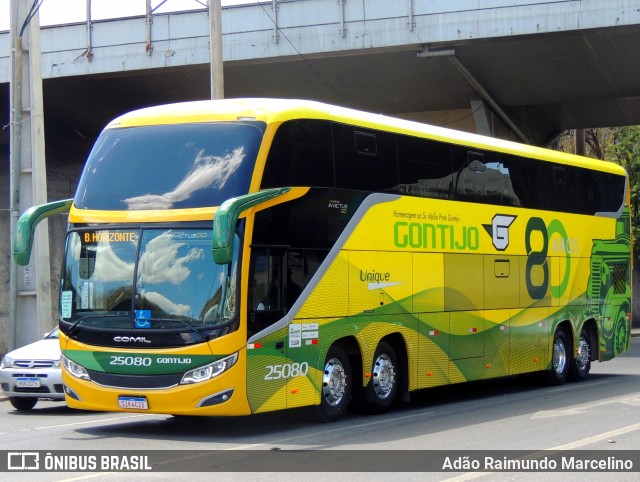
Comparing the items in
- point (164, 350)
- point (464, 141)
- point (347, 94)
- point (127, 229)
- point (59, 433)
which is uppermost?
point (347, 94)

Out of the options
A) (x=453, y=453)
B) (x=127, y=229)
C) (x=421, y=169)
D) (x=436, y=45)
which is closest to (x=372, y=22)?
(x=436, y=45)

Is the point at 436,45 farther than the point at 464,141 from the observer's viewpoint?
Yes

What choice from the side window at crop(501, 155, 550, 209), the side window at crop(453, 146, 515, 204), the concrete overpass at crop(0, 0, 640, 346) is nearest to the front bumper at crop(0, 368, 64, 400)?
the side window at crop(453, 146, 515, 204)

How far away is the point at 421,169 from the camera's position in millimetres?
15641

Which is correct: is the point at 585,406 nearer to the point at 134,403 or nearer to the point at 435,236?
the point at 435,236

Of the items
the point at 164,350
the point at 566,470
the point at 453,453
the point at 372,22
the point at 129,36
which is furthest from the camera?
the point at 129,36

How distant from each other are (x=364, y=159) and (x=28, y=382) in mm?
6076

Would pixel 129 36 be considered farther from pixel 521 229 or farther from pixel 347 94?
pixel 521 229

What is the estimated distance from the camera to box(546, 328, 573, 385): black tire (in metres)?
19.7

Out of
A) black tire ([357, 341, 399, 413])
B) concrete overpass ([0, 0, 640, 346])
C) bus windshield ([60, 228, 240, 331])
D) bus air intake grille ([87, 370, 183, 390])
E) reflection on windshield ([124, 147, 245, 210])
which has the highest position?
concrete overpass ([0, 0, 640, 346])

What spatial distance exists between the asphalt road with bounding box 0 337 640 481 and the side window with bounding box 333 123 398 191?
3224 millimetres

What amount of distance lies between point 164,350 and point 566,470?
4770 millimetres

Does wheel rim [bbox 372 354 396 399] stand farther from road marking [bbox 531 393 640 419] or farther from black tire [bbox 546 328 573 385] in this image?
black tire [bbox 546 328 573 385]

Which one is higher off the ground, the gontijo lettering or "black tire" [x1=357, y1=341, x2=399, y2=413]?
the gontijo lettering
